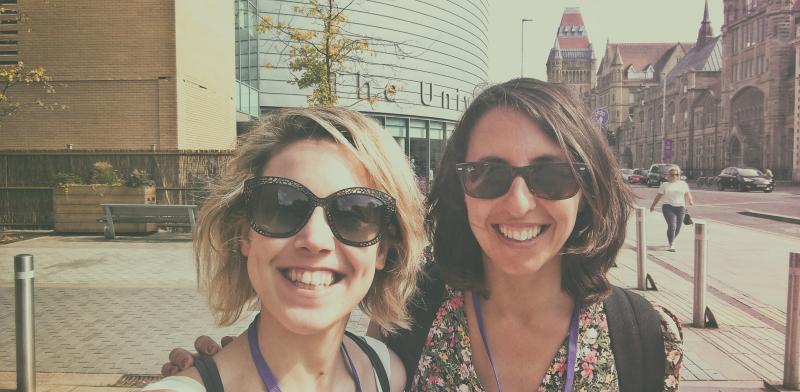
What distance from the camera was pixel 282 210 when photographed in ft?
4.90

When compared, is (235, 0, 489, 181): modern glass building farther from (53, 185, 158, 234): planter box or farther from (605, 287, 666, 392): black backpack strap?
(605, 287, 666, 392): black backpack strap

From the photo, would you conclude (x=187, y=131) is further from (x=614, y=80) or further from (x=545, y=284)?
(x=614, y=80)

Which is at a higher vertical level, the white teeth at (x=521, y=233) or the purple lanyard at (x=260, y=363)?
the white teeth at (x=521, y=233)

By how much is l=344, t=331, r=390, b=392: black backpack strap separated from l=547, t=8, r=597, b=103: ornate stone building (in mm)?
124055

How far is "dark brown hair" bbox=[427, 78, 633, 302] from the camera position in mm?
1796

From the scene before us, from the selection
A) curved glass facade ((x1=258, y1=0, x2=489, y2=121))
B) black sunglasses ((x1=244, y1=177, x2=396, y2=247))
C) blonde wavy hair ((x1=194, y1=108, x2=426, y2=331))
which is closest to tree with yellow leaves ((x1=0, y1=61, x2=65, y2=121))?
blonde wavy hair ((x1=194, y1=108, x2=426, y2=331))

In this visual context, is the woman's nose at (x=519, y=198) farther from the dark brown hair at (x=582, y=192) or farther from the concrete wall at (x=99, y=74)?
the concrete wall at (x=99, y=74)

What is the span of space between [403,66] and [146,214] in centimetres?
2344

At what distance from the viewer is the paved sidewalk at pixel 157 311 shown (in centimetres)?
466

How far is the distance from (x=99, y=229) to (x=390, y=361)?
13.1m

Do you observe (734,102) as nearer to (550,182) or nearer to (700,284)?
(700,284)

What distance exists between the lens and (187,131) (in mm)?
15531

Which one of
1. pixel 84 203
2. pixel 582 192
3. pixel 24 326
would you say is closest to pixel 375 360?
pixel 582 192

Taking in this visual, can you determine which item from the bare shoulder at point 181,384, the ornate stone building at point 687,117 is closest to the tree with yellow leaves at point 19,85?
the bare shoulder at point 181,384
